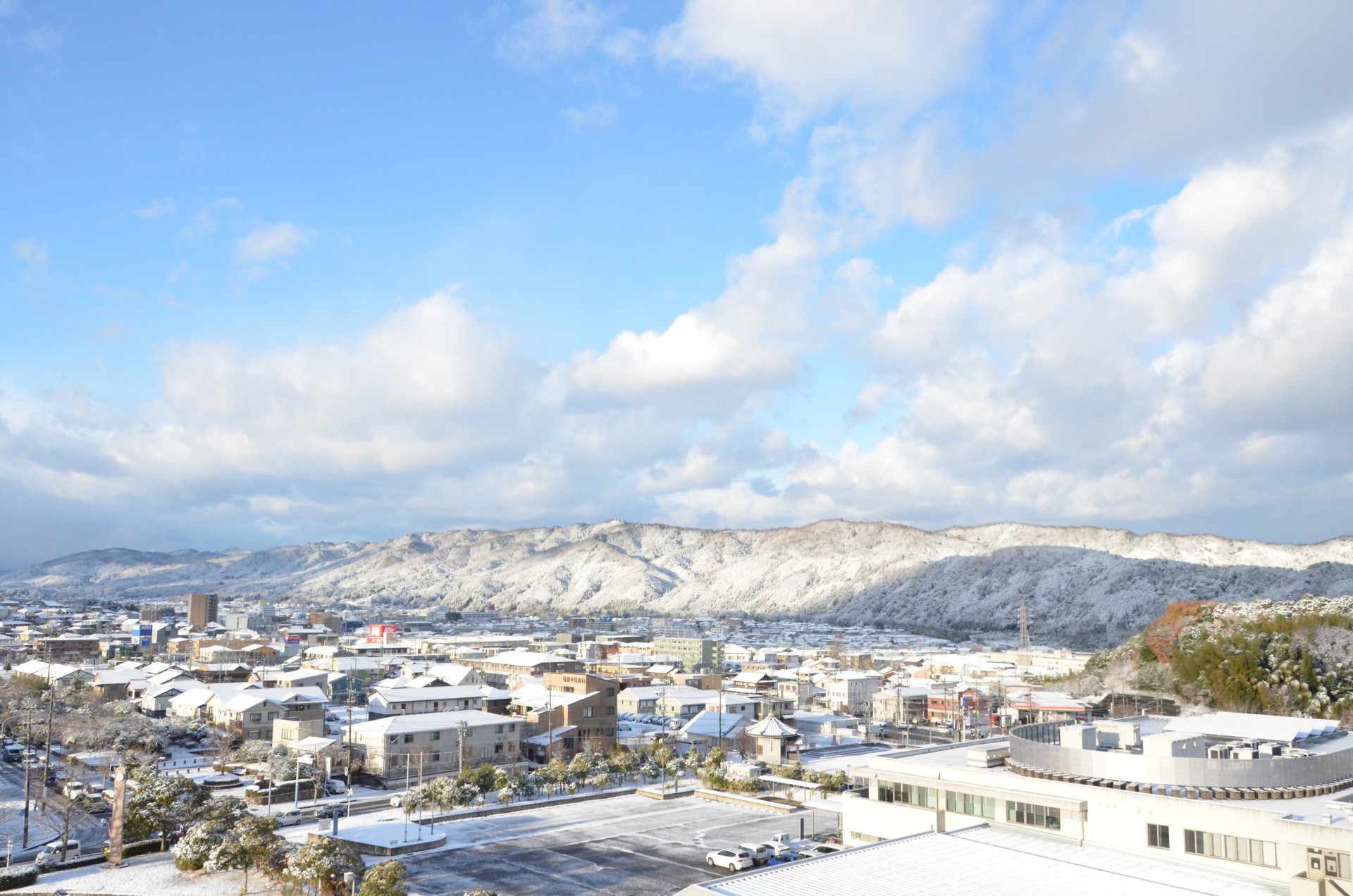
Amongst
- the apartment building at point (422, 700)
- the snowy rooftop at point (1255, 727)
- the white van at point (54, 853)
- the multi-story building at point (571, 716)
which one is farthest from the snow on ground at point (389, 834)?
the snowy rooftop at point (1255, 727)

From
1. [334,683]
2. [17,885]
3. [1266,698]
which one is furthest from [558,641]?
[17,885]

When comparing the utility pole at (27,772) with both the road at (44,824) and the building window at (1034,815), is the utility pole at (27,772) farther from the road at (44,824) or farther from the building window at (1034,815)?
the building window at (1034,815)

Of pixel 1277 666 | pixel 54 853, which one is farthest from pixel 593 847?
pixel 1277 666

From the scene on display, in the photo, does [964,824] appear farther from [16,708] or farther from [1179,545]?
[1179,545]

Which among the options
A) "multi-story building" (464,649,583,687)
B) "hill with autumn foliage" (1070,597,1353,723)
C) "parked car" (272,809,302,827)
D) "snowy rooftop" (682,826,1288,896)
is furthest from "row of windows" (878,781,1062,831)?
"multi-story building" (464,649,583,687)

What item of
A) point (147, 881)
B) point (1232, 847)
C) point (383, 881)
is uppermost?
point (1232, 847)

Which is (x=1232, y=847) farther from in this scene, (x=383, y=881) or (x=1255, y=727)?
(x=383, y=881)
